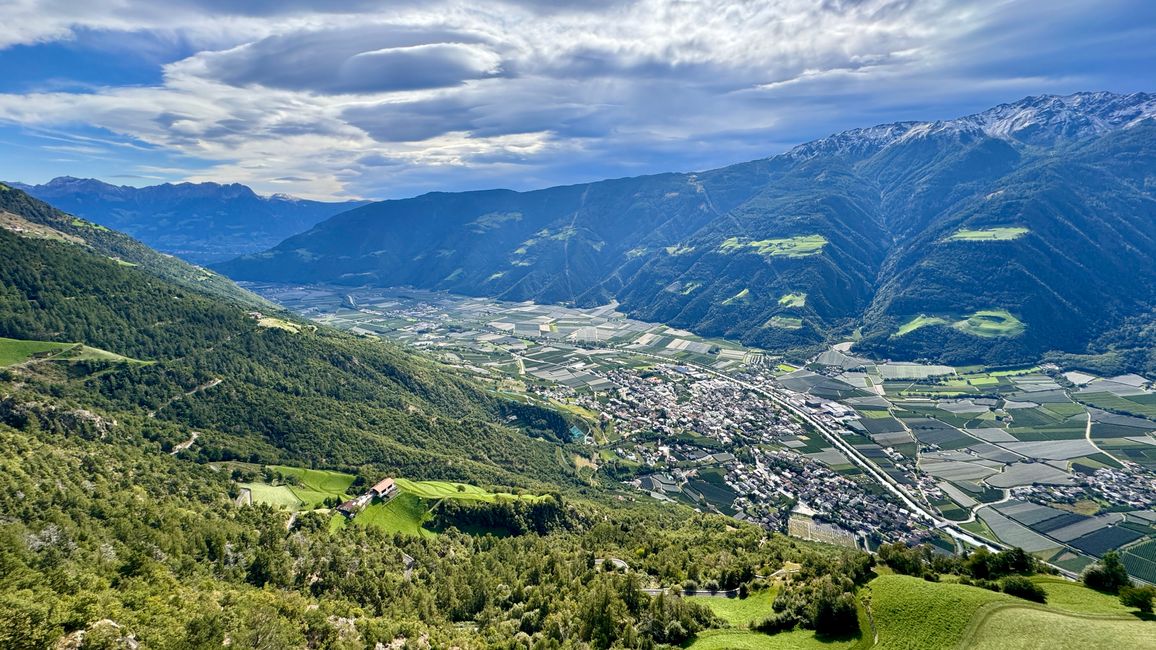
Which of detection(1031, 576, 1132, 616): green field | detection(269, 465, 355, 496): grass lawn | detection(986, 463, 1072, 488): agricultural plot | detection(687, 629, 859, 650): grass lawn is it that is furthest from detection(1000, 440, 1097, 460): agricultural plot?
detection(269, 465, 355, 496): grass lawn

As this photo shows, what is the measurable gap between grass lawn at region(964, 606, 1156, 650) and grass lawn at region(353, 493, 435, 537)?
6941 centimetres

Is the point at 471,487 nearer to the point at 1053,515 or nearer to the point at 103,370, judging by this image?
the point at 103,370

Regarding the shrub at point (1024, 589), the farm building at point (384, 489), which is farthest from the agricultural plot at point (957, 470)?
the farm building at point (384, 489)

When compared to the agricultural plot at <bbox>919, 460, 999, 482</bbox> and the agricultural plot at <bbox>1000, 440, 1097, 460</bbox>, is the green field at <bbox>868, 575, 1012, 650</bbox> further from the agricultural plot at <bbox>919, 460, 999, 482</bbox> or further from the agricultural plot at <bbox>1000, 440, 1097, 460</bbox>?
the agricultural plot at <bbox>1000, 440, 1097, 460</bbox>

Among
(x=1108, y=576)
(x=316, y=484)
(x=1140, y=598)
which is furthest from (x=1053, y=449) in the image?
(x=316, y=484)

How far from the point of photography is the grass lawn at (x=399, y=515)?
8138 centimetres

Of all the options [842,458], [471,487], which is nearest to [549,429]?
[471,487]

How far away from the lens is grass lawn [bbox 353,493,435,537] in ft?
267

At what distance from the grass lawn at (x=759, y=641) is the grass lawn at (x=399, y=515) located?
51.2 m

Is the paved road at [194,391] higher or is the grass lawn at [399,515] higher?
the paved road at [194,391]

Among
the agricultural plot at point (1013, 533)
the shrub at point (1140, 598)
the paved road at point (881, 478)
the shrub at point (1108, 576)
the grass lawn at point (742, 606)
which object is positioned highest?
the shrub at point (1140, 598)

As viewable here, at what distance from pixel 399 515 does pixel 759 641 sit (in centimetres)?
6134

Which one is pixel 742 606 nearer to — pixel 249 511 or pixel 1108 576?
pixel 1108 576

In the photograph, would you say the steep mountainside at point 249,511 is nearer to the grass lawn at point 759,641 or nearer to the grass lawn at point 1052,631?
the grass lawn at point 759,641
